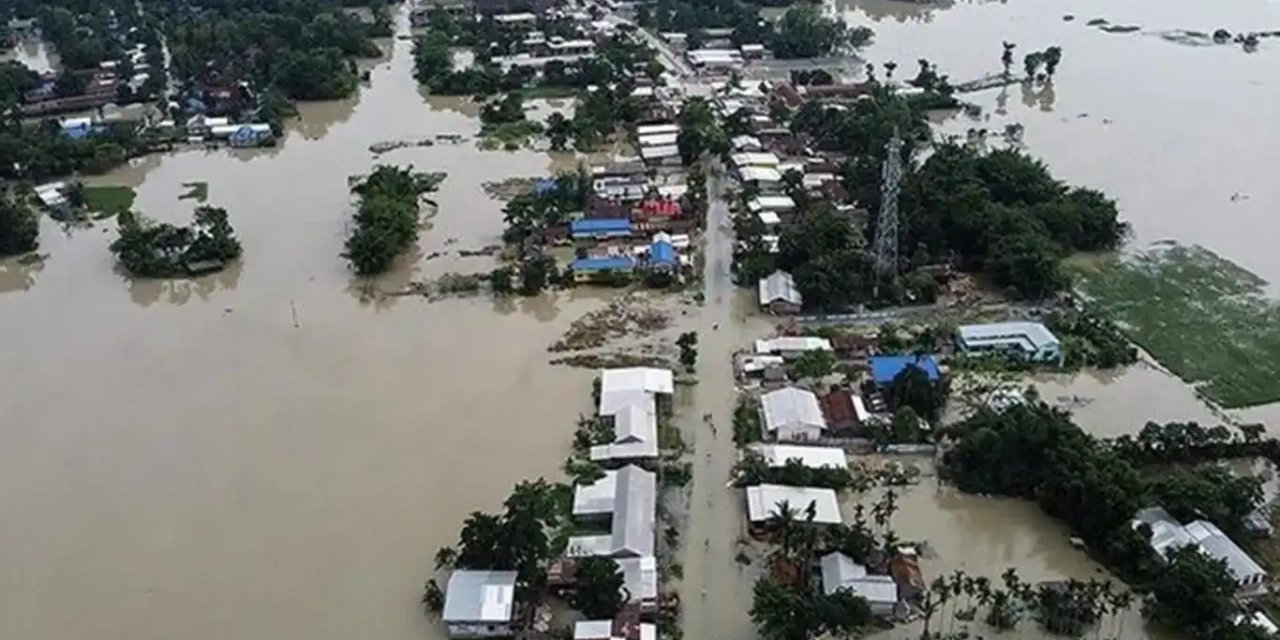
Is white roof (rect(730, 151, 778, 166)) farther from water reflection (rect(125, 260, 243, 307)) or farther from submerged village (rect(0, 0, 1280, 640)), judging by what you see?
water reflection (rect(125, 260, 243, 307))

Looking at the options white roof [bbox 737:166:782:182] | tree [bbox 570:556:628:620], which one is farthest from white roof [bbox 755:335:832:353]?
white roof [bbox 737:166:782:182]

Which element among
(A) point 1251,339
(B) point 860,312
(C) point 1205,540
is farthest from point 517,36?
(C) point 1205,540

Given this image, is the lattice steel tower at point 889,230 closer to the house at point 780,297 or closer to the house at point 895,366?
the house at point 780,297

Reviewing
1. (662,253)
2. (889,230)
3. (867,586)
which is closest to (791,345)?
(889,230)

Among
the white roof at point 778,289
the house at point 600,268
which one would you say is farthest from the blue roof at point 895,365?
the house at point 600,268

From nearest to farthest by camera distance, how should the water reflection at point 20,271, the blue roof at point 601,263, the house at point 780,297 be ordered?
the house at point 780,297 < the blue roof at point 601,263 < the water reflection at point 20,271

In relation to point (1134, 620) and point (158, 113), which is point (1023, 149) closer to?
point (1134, 620)
